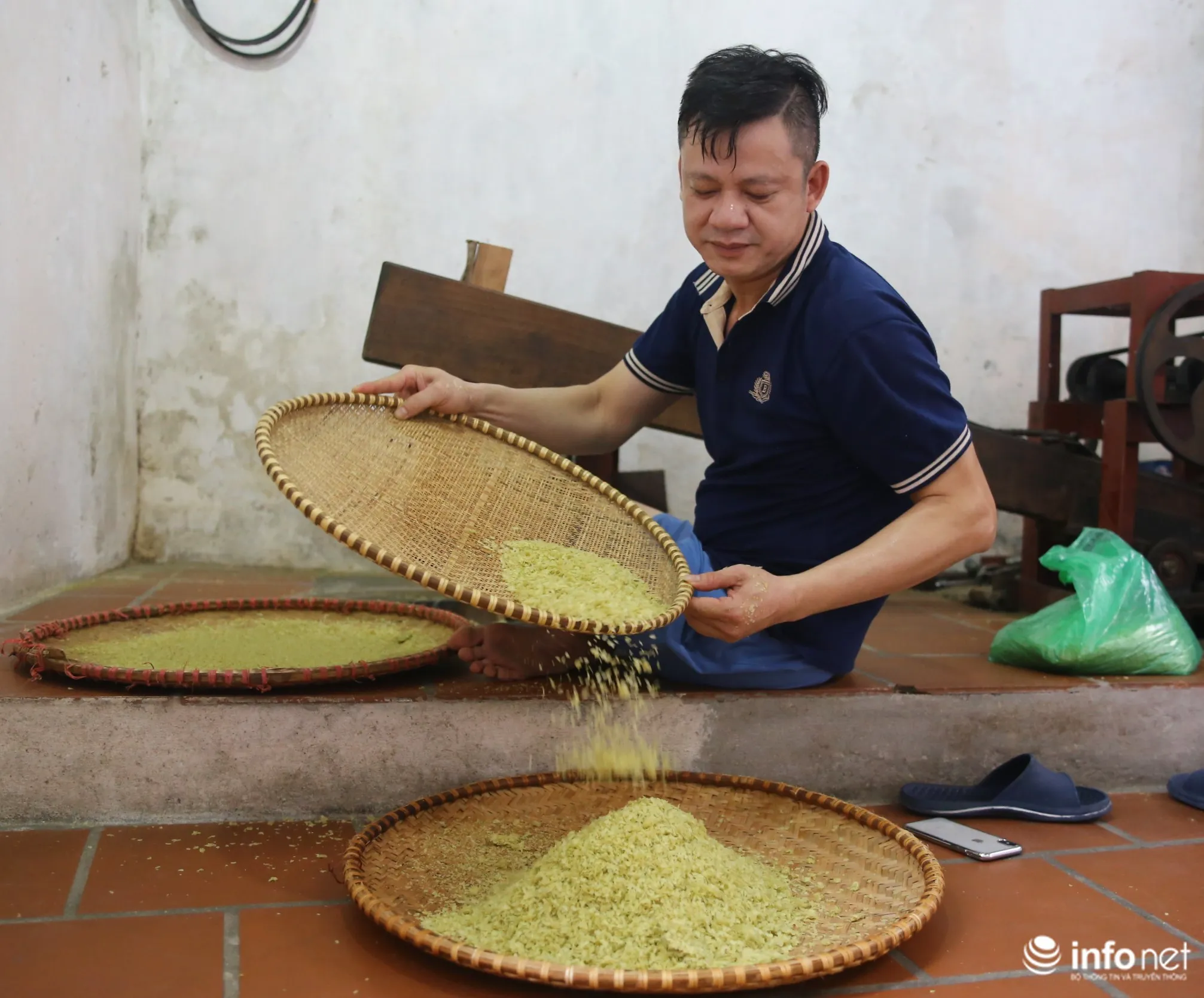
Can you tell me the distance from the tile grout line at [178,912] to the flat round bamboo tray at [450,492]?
1.53 feet

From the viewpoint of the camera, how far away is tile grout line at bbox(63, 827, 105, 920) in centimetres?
137

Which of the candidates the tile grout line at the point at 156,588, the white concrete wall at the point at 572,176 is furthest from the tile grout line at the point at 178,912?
the white concrete wall at the point at 572,176

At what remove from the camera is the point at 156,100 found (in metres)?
3.21

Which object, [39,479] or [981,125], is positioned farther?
[981,125]

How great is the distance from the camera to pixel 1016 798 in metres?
1.83

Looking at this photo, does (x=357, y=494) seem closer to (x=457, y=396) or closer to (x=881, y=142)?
(x=457, y=396)

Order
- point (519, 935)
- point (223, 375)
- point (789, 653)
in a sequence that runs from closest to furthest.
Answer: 1. point (519, 935)
2. point (789, 653)
3. point (223, 375)

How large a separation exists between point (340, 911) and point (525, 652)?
0.58 m

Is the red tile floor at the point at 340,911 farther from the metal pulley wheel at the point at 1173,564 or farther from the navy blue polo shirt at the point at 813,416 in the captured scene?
the metal pulley wheel at the point at 1173,564

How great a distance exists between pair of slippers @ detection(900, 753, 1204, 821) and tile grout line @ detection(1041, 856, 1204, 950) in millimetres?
165

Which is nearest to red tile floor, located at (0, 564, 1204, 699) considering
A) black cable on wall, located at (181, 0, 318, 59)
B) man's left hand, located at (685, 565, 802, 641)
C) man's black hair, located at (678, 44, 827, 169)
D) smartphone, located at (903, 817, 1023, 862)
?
smartphone, located at (903, 817, 1023, 862)

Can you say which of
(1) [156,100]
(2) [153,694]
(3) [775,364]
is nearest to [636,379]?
(3) [775,364]

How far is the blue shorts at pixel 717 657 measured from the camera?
1834 millimetres

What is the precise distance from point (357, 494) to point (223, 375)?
1929mm
